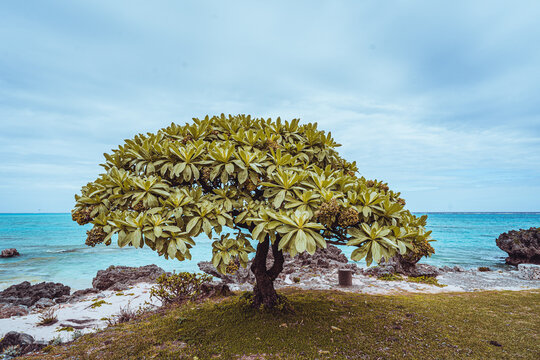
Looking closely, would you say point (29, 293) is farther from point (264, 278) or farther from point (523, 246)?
point (523, 246)

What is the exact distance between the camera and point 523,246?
16125mm

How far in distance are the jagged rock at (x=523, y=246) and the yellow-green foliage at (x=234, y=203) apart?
18.1 meters

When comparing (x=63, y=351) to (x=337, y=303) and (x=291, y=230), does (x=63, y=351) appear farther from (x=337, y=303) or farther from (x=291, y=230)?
(x=337, y=303)

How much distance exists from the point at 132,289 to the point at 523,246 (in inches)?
813

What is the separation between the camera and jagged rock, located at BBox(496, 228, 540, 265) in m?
15.8

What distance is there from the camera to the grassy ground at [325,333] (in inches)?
146

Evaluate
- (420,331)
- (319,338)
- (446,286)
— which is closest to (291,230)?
(319,338)

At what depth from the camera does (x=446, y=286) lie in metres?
8.88

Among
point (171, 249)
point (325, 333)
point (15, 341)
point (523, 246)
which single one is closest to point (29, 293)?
point (15, 341)

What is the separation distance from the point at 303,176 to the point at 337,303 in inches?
147

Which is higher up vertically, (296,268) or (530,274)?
(530,274)

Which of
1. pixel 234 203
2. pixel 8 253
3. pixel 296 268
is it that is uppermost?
pixel 234 203

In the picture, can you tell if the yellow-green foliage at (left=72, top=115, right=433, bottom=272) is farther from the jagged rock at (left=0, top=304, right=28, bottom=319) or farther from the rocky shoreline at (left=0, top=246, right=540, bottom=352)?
the jagged rock at (left=0, top=304, right=28, bottom=319)

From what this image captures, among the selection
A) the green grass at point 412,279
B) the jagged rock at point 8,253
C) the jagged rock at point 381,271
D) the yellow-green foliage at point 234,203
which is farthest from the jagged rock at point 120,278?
the jagged rock at point 8,253
